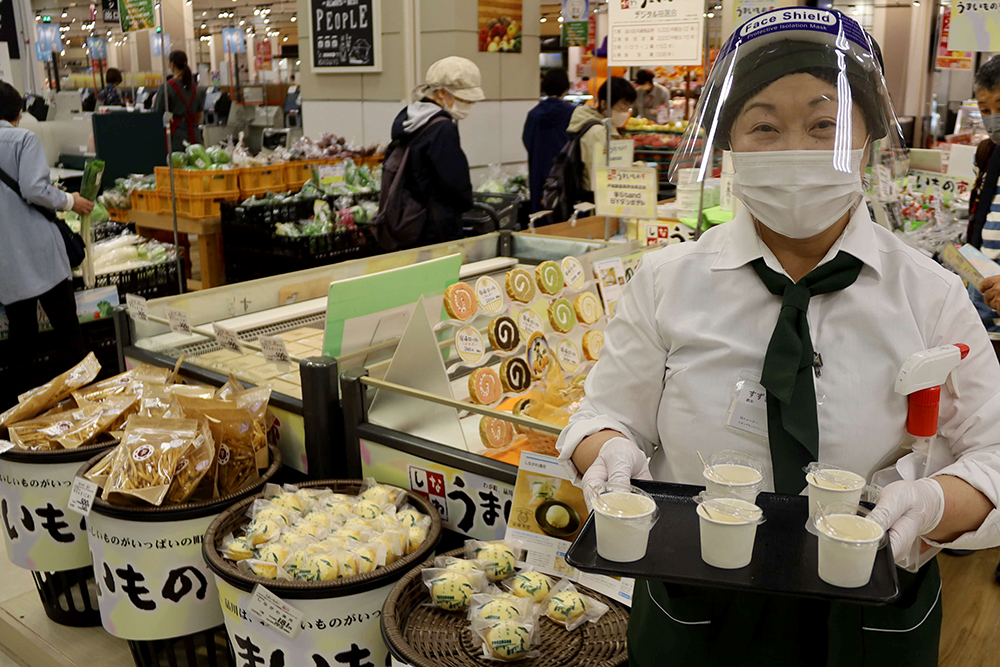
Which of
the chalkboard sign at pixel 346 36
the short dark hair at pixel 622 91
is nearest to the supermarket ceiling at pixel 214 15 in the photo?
the chalkboard sign at pixel 346 36

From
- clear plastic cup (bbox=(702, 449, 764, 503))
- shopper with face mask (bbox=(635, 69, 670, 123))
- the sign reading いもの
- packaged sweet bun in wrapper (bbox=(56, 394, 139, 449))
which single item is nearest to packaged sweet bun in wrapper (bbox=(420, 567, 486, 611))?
clear plastic cup (bbox=(702, 449, 764, 503))

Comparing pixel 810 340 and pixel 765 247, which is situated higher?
pixel 765 247

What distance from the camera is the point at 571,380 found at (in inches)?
108

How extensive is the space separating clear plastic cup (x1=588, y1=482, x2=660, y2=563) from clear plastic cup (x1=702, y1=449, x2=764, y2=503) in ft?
0.31

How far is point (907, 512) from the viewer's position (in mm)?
1153

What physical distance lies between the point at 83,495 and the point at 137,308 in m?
0.85

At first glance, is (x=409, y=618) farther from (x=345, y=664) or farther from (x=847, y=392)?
(x=847, y=392)

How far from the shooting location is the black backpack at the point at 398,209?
15.8 feet

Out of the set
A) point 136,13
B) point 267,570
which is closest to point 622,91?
point 136,13

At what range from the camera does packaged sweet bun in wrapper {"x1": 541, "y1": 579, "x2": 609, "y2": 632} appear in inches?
73.6

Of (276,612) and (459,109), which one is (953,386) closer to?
(276,612)

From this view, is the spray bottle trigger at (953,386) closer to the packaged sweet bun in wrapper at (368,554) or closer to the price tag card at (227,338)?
the packaged sweet bun in wrapper at (368,554)

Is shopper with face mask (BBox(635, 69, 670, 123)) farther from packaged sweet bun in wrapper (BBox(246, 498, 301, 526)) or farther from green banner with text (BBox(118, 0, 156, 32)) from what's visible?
packaged sweet bun in wrapper (BBox(246, 498, 301, 526))

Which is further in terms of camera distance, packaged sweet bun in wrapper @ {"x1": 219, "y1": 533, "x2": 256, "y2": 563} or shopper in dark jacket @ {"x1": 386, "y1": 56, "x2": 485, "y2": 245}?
shopper in dark jacket @ {"x1": 386, "y1": 56, "x2": 485, "y2": 245}
